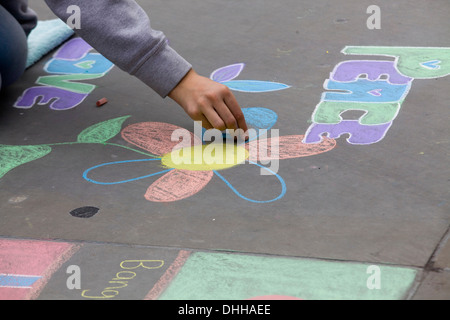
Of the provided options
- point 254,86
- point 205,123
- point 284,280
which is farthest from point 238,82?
point 284,280

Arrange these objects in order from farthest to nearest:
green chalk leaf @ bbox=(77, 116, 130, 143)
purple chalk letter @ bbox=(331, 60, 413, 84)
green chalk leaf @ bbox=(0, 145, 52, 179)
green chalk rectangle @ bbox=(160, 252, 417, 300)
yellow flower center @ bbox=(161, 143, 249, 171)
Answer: purple chalk letter @ bbox=(331, 60, 413, 84) < green chalk leaf @ bbox=(77, 116, 130, 143) < green chalk leaf @ bbox=(0, 145, 52, 179) < yellow flower center @ bbox=(161, 143, 249, 171) < green chalk rectangle @ bbox=(160, 252, 417, 300)

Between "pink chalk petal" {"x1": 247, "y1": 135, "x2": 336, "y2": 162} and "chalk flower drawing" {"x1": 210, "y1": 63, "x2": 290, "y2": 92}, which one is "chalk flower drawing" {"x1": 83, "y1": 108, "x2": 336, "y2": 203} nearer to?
"pink chalk petal" {"x1": 247, "y1": 135, "x2": 336, "y2": 162}

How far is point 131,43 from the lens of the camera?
218cm

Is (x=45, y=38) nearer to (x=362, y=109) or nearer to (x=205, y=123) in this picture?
(x=205, y=123)

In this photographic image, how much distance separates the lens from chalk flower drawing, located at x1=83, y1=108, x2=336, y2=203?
2003mm

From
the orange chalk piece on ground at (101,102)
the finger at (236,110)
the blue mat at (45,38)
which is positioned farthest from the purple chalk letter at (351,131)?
the blue mat at (45,38)

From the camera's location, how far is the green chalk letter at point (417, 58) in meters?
2.56

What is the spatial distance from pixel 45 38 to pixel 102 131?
1022 millimetres

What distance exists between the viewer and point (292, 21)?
3.19m

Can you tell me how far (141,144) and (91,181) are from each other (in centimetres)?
27

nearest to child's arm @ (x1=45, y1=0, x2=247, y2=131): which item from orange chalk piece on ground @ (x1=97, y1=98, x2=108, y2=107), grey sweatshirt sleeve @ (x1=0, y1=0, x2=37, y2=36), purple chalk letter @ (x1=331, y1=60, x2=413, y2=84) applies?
orange chalk piece on ground @ (x1=97, y1=98, x2=108, y2=107)

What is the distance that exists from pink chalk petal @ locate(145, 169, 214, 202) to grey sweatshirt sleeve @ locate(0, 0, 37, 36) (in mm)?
1325
